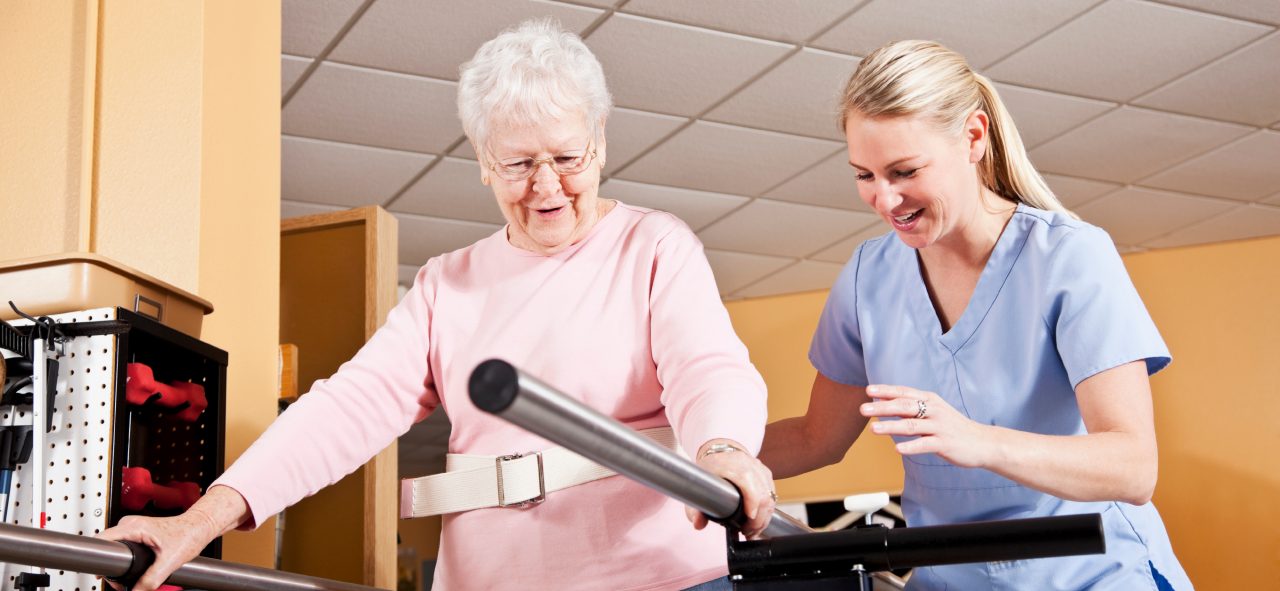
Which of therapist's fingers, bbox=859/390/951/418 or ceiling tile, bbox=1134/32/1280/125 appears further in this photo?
ceiling tile, bbox=1134/32/1280/125

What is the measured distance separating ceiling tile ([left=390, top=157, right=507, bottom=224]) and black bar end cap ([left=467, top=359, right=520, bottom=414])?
428 cm

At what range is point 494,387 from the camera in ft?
2.29

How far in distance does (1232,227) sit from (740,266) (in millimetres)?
2591

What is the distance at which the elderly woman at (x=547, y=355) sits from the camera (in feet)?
4.45

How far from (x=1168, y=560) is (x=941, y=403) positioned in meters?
0.47

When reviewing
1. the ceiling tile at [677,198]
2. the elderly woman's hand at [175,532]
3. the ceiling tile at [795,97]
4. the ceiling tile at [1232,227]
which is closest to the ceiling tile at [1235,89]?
the ceiling tile at [1232,227]

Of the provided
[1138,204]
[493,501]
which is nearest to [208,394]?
[493,501]

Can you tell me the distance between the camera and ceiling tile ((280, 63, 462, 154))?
164 inches

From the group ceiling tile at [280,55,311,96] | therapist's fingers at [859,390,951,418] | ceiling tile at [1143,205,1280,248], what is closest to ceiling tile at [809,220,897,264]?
ceiling tile at [1143,205,1280,248]

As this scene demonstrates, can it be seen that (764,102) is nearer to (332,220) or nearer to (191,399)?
(332,220)

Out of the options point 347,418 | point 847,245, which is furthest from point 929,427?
point 847,245

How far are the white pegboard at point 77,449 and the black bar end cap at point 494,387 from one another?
1071 millimetres

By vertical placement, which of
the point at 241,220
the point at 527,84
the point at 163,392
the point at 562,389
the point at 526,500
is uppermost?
the point at 241,220

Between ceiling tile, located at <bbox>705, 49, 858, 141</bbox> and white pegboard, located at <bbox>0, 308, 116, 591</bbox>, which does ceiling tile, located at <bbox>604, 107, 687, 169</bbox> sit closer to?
ceiling tile, located at <bbox>705, 49, 858, 141</bbox>
